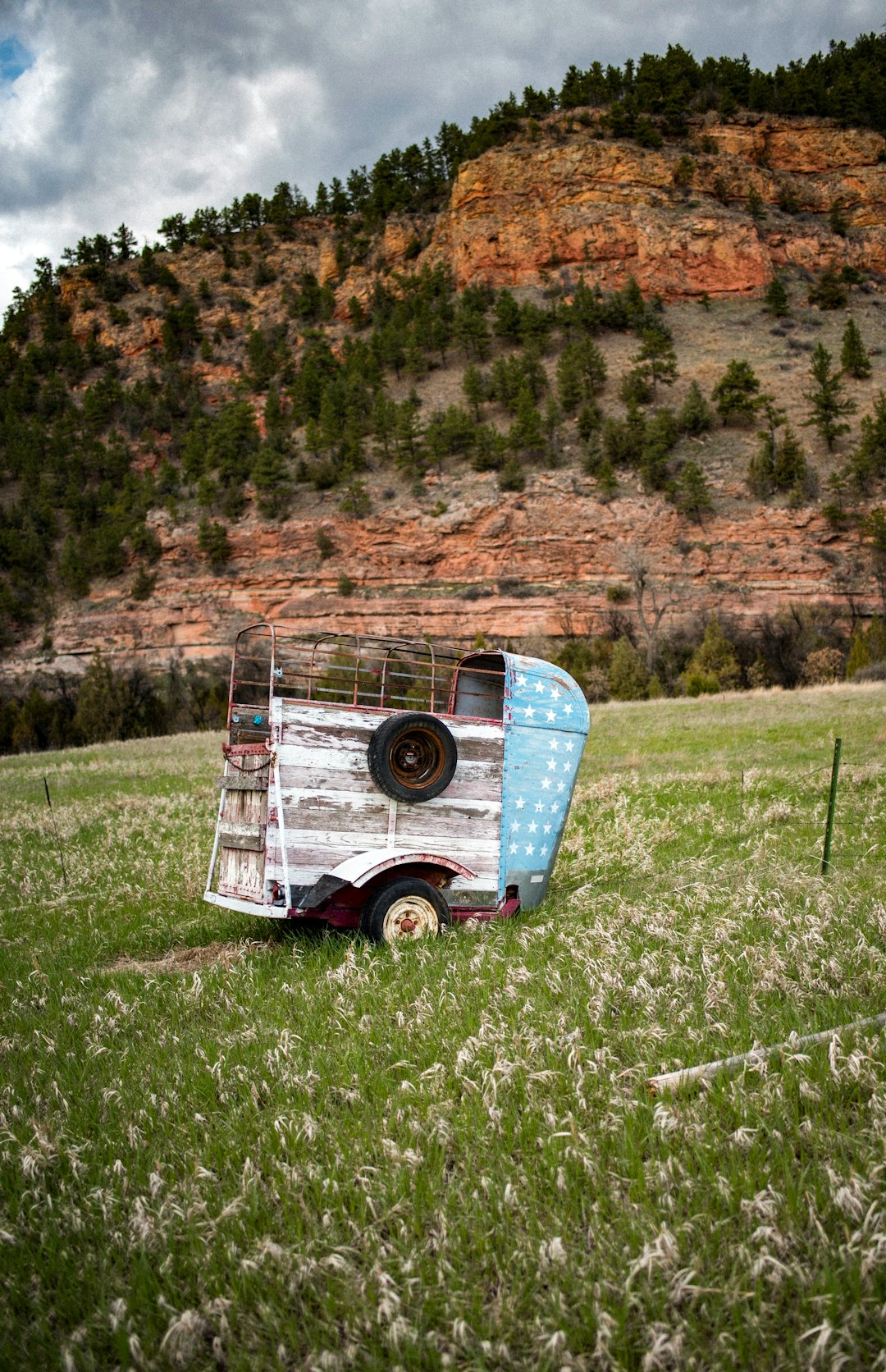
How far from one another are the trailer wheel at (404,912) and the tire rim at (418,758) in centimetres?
99

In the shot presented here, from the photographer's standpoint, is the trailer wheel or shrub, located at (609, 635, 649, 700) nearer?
the trailer wheel

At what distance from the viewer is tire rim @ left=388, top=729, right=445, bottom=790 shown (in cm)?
879

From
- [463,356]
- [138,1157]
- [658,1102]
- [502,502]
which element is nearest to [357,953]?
[138,1157]

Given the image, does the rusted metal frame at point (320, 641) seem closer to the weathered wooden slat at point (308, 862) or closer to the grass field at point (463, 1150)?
the weathered wooden slat at point (308, 862)

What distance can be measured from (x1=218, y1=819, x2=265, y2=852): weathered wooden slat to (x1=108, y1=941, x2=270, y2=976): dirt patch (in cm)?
103

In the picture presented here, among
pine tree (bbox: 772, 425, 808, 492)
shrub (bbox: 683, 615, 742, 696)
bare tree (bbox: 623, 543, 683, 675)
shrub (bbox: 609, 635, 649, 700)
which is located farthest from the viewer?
pine tree (bbox: 772, 425, 808, 492)

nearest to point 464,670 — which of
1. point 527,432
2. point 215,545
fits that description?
point 527,432

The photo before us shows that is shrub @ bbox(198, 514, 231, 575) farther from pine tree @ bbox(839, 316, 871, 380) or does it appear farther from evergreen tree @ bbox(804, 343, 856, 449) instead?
pine tree @ bbox(839, 316, 871, 380)

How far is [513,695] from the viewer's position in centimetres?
949

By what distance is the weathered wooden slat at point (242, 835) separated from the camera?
8.52 metres

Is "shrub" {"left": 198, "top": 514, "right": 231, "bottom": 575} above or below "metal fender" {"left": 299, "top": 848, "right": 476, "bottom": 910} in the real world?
above

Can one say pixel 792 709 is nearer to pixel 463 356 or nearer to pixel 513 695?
pixel 513 695

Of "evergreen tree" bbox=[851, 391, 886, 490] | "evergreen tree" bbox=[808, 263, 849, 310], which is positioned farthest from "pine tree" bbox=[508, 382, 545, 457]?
"evergreen tree" bbox=[808, 263, 849, 310]

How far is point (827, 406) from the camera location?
8038cm
